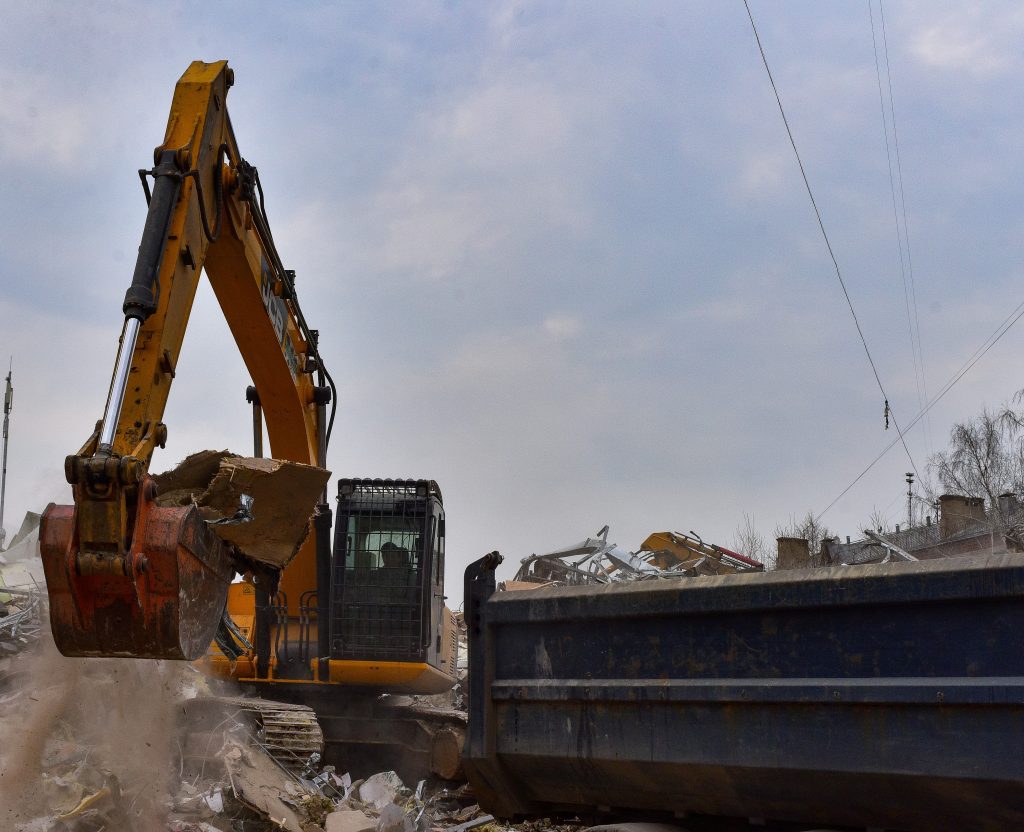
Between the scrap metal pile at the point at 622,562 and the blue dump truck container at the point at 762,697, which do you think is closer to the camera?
the blue dump truck container at the point at 762,697

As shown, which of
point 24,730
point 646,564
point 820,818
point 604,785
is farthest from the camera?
point 646,564

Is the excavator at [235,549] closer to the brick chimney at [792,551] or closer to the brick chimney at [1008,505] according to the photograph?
the brick chimney at [792,551]

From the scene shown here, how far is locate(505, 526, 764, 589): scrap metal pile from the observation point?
56.3ft

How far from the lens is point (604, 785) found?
4.01 meters

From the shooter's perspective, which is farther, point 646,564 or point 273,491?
point 646,564

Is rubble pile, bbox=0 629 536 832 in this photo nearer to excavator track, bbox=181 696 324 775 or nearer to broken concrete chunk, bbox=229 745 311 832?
broken concrete chunk, bbox=229 745 311 832

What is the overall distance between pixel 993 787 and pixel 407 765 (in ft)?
26.5

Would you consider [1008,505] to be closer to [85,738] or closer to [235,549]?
[85,738]

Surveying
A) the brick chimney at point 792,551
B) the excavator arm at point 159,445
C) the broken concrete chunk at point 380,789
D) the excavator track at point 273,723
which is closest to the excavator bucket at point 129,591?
the excavator arm at point 159,445

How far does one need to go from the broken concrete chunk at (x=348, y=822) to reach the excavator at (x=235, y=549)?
141 cm

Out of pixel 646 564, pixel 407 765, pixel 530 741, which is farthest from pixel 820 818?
pixel 646 564

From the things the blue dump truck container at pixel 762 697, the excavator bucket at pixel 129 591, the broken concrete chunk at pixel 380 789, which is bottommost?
the broken concrete chunk at pixel 380 789

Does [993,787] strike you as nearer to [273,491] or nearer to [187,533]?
[187,533]

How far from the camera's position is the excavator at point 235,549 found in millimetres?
4523
